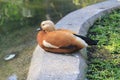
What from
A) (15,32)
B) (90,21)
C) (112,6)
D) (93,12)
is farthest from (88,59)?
(15,32)

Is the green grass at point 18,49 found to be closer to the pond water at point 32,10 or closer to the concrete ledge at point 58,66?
the pond water at point 32,10

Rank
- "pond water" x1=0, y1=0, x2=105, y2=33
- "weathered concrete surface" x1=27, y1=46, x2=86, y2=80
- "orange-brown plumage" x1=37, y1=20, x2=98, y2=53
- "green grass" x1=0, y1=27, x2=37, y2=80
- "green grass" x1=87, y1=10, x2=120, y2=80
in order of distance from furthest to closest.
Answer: "pond water" x1=0, y1=0, x2=105, y2=33 → "green grass" x1=0, y1=27, x2=37, y2=80 → "orange-brown plumage" x1=37, y1=20, x2=98, y2=53 → "green grass" x1=87, y1=10, x2=120, y2=80 → "weathered concrete surface" x1=27, y1=46, x2=86, y2=80

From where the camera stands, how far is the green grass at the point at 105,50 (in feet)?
13.6

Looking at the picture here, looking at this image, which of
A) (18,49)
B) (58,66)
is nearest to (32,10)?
(18,49)

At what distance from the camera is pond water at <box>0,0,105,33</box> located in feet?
25.3

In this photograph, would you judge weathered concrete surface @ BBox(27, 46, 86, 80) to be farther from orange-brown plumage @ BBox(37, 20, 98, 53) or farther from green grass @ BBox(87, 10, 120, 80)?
green grass @ BBox(87, 10, 120, 80)

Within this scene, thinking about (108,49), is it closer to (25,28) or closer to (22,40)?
(22,40)

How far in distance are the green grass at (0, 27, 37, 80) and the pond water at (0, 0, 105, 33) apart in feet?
1.52

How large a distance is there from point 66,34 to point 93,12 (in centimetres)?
211

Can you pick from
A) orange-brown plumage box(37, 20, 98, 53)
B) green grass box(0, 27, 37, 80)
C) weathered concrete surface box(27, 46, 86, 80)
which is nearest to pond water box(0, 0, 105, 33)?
green grass box(0, 27, 37, 80)

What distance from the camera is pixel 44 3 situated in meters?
9.26

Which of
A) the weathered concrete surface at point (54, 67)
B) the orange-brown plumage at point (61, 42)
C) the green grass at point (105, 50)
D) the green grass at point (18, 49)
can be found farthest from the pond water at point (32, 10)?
the weathered concrete surface at point (54, 67)

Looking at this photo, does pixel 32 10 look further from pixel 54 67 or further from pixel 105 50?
pixel 54 67

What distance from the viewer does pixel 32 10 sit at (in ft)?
28.2
